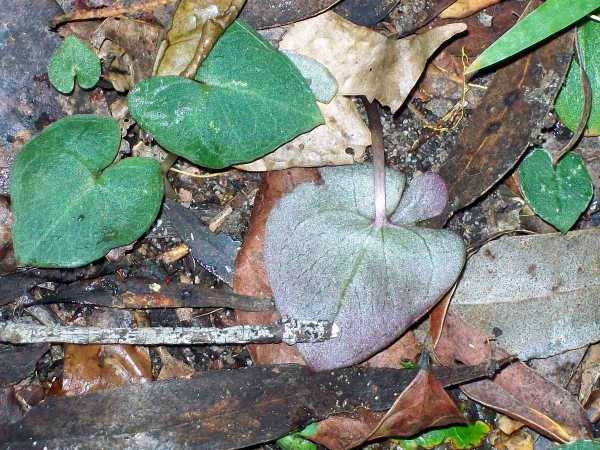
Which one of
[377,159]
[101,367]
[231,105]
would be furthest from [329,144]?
[101,367]

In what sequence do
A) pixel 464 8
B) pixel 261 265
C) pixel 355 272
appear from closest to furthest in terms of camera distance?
pixel 355 272 → pixel 261 265 → pixel 464 8

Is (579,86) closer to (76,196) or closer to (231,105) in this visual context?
(231,105)

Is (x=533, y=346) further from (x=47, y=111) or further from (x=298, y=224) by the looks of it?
(x=47, y=111)

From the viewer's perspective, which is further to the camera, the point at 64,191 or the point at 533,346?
the point at 533,346

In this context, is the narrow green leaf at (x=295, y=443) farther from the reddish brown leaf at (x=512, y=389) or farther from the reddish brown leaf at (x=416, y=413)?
the reddish brown leaf at (x=512, y=389)

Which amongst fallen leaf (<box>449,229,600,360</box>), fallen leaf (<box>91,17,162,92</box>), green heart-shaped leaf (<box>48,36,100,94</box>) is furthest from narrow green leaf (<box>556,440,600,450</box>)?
green heart-shaped leaf (<box>48,36,100,94</box>)

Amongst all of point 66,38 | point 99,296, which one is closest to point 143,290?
point 99,296
